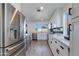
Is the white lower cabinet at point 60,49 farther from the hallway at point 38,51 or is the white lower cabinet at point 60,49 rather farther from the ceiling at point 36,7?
the ceiling at point 36,7

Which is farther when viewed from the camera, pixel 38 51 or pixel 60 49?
pixel 38 51

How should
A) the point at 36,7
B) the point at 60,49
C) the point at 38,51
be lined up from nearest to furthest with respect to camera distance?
the point at 60,49
the point at 38,51
the point at 36,7

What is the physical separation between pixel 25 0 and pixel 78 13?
0.65m

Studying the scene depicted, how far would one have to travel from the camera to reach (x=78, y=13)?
4.33 feet

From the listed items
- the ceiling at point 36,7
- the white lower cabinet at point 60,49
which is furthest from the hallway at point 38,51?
the ceiling at point 36,7

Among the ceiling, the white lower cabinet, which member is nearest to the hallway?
the white lower cabinet

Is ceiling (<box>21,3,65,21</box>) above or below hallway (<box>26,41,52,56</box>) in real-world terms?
above

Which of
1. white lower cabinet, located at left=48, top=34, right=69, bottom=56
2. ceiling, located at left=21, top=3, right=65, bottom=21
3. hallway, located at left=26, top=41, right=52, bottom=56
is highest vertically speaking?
ceiling, located at left=21, top=3, right=65, bottom=21

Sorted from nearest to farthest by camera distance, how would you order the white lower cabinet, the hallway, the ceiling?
the white lower cabinet → the hallway → the ceiling

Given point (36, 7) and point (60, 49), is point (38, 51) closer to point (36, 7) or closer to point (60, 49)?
point (36, 7)

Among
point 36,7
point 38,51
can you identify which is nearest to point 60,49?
point 38,51

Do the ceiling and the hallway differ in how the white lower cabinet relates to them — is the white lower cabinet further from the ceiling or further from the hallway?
the ceiling

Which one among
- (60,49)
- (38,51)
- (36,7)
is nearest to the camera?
(60,49)

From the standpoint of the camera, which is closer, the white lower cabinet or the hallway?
the white lower cabinet
